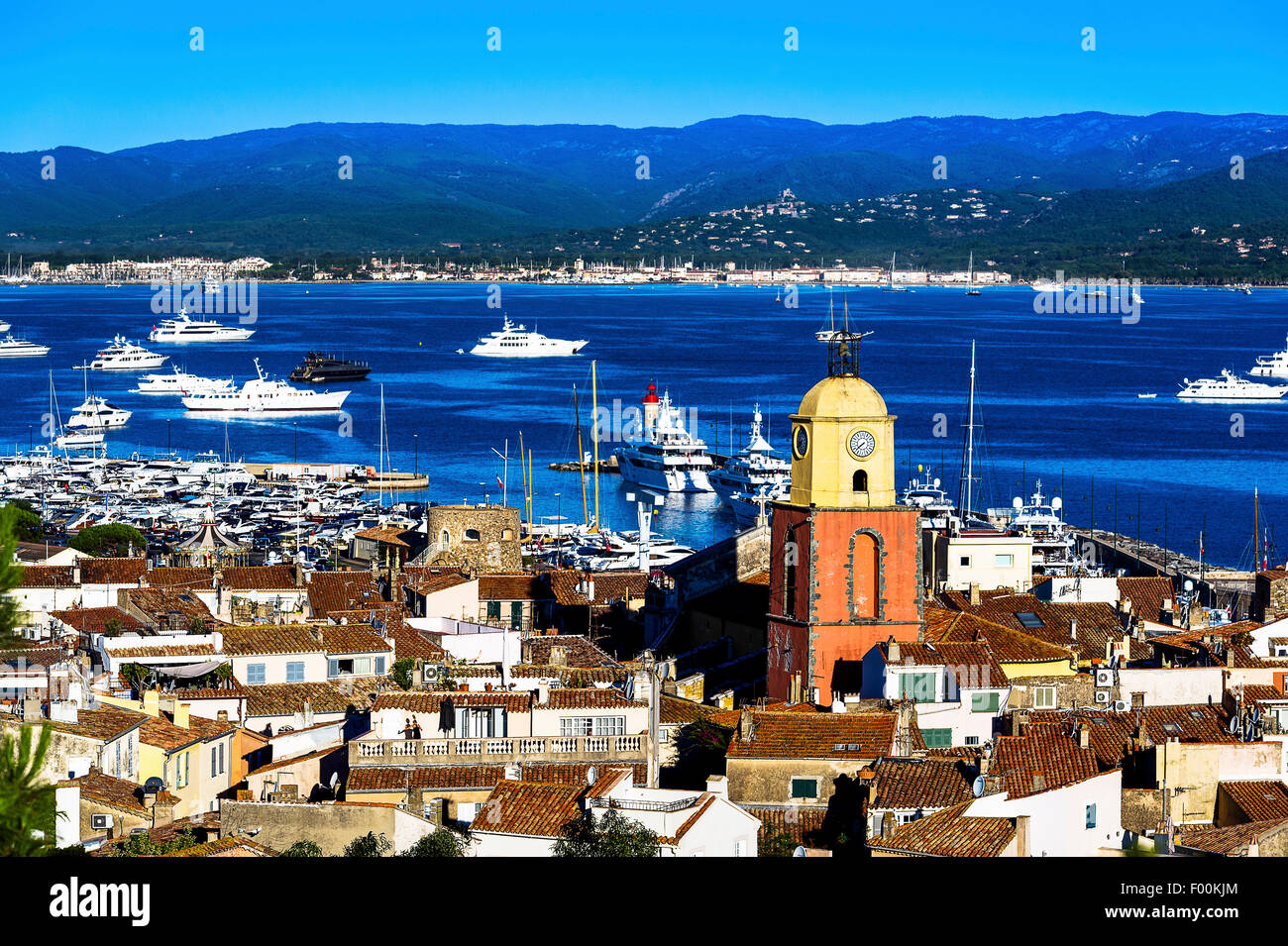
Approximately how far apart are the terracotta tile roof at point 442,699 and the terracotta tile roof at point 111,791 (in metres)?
1.63

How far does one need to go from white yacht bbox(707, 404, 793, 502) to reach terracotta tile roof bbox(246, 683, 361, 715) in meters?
40.2

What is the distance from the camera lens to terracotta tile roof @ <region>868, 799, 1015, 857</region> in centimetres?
1053

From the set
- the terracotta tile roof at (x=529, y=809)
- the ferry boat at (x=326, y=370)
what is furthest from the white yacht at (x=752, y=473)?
the ferry boat at (x=326, y=370)

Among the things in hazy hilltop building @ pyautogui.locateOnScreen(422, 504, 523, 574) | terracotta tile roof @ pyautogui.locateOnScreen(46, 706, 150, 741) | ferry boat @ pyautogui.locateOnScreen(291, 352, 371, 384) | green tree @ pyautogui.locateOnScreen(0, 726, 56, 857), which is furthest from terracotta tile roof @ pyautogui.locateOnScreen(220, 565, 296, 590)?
ferry boat @ pyautogui.locateOnScreen(291, 352, 371, 384)

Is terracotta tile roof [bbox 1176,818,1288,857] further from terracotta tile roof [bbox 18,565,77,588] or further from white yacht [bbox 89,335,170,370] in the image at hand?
white yacht [bbox 89,335,170,370]

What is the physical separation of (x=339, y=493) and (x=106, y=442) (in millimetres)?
26139

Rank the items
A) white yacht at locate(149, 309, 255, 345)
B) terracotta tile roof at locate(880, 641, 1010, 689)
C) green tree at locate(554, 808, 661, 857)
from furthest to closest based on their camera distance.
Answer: white yacht at locate(149, 309, 255, 345) < terracotta tile roof at locate(880, 641, 1010, 689) < green tree at locate(554, 808, 661, 857)

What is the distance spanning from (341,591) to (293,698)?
7.00m

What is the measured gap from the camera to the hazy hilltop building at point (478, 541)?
27297mm

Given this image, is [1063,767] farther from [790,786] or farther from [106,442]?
[106,442]

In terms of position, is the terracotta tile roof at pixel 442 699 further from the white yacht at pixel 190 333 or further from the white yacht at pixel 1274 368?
the white yacht at pixel 190 333

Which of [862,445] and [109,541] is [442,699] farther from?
[109,541]

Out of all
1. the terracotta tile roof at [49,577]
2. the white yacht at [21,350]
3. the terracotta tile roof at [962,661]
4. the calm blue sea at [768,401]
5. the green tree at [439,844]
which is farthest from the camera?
the white yacht at [21,350]
